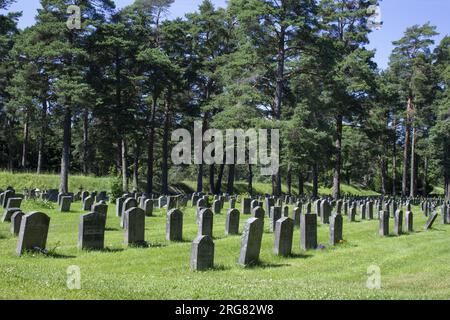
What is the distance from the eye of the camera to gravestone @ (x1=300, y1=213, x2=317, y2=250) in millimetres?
14023

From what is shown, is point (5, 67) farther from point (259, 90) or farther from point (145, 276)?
point (145, 276)

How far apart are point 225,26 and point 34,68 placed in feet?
55.3

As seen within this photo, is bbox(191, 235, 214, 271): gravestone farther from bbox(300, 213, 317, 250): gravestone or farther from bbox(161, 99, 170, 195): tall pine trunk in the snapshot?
bbox(161, 99, 170, 195): tall pine trunk

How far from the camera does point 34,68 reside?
34.5 m

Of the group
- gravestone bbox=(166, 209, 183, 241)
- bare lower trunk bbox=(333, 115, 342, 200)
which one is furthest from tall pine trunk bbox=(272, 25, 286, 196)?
gravestone bbox=(166, 209, 183, 241)

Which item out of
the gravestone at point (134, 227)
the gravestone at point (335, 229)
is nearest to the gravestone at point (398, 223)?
the gravestone at point (335, 229)

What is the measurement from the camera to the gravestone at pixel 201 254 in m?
10.4

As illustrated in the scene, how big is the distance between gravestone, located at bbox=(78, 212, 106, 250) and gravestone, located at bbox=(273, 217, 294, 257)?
4.33 meters

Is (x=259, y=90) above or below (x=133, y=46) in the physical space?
below

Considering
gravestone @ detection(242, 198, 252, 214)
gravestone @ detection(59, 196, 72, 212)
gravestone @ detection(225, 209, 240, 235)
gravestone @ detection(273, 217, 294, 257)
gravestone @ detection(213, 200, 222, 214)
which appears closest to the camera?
gravestone @ detection(273, 217, 294, 257)

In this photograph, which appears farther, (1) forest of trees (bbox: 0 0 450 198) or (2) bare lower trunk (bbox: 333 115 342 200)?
(2) bare lower trunk (bbox: 333 115 342 200)

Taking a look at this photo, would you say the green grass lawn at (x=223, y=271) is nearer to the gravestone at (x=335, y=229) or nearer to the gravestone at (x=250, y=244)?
the gravestone at (x=250, y=244)

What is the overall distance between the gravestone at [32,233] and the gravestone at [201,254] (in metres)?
3.69
